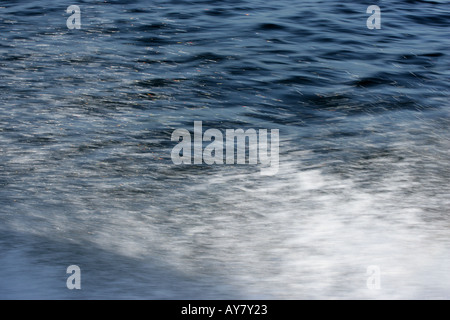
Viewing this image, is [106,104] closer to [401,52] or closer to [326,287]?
[326,287]

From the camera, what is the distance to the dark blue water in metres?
2.87

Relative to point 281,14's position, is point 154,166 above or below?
below

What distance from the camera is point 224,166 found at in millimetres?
3986

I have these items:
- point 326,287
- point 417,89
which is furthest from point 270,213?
point 417,89

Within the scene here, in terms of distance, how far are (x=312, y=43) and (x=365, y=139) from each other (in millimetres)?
2476

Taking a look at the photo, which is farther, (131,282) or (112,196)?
Result: (112,196)

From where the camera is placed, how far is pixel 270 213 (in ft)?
11.2

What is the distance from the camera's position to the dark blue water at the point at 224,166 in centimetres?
287
